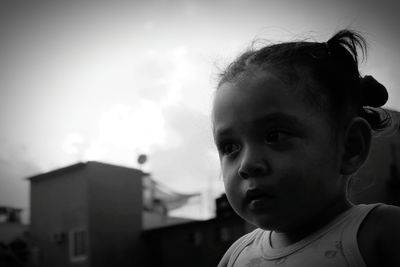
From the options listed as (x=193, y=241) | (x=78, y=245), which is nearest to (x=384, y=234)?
(x=193, y=241)

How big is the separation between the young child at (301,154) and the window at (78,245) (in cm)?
1656

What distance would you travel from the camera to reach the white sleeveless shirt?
104cm

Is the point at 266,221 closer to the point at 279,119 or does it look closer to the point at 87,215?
the point at 279,119

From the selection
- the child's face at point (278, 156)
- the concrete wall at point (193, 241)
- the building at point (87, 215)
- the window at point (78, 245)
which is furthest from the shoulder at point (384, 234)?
the window at point (78, 245)

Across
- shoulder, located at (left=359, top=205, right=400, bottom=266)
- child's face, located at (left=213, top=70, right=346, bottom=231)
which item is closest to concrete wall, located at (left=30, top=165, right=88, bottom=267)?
child's face, located at (left=213, top=70, right=346, bottom=231)

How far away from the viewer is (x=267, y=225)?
1.12 metres

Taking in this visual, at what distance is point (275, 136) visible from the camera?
42.8 inches

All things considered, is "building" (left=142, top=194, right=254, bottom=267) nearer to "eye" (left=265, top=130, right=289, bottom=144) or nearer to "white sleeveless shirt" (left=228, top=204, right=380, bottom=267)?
"white sleeveless shirt" (left=228, top=204, right=380, bottom=267)

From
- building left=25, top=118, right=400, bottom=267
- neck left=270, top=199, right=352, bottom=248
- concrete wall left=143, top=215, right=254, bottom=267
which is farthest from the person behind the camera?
building left=25, top=118, right=400, bottom=267

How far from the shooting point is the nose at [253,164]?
3.49ft

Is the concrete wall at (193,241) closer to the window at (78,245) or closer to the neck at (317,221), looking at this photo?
the window at (78,245)

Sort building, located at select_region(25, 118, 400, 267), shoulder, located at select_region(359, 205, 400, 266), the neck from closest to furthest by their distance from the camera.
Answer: shoulder, located at select_region(359, 205, 400, 266) → the neck → building, located at select_region(25, 118, 400, 267)

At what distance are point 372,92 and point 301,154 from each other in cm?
41

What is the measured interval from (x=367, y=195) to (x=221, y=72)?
2.67ft
